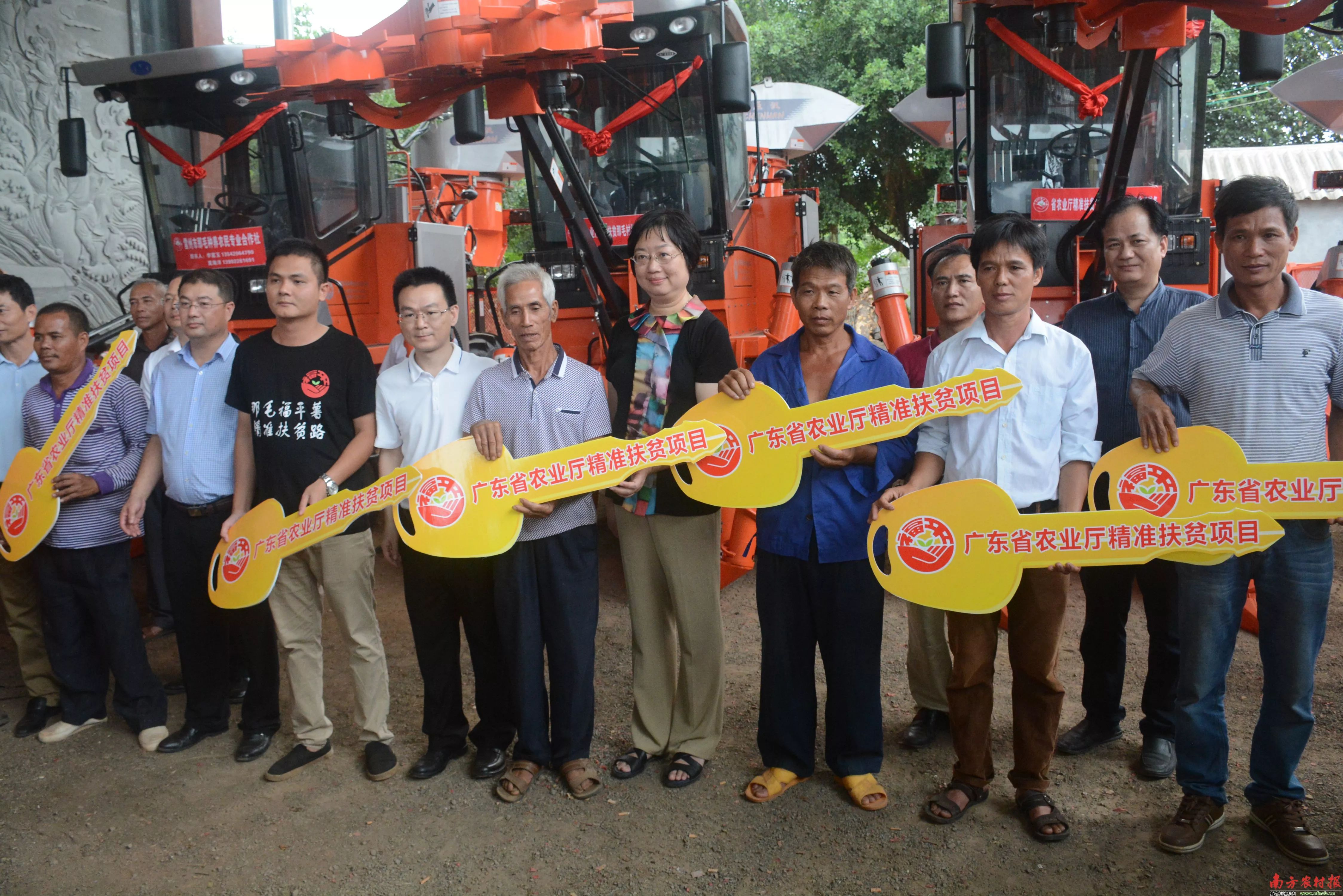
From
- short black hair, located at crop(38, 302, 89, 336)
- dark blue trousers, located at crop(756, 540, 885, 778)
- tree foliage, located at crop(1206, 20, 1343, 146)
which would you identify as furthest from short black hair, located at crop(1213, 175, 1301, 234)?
tree foliage, located at crop(1206, 20, 1343, 146)

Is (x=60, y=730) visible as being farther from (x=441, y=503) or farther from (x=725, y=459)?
(x=725, y=459)

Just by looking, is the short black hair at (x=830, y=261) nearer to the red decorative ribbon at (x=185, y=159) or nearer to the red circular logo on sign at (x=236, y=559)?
the red circular logo on sign at (x=236, y=559)

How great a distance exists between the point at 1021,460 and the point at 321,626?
91.0 inches

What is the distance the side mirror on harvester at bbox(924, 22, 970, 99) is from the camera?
13.9ft

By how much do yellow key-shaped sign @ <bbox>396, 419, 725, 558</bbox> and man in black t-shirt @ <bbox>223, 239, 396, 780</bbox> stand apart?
0.39 m

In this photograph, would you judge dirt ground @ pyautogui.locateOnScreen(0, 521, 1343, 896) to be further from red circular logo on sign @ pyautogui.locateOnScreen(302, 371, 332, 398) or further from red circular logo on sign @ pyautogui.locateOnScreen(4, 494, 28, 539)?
red circular logo on sign @ pyautogui.locateOnScreen(302, 371, 332, 398)

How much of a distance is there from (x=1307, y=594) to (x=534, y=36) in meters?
3.49

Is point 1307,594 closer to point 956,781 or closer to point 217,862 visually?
point 956,781

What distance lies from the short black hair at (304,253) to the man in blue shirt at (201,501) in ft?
1.34

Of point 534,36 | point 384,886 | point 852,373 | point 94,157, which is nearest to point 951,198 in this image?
point 534,36

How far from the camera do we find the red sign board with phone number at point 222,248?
5.53m

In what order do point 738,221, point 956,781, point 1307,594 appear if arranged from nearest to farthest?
point 1307,594 → point 956,781 → point 738,221

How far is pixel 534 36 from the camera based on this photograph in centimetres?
421

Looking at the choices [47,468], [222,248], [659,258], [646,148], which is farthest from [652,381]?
[222,248]
